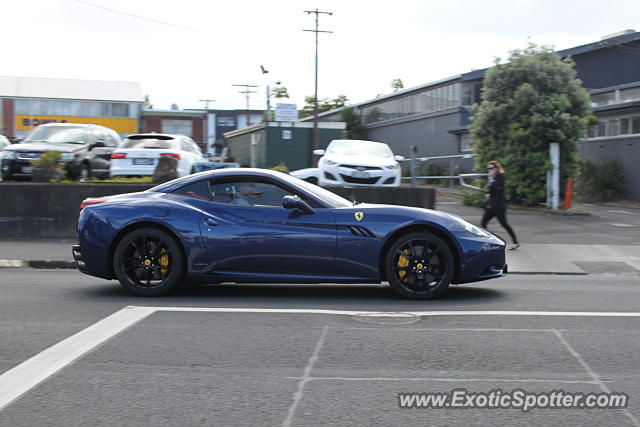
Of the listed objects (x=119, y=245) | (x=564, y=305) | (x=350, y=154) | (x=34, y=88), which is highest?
(x=34, y=88)

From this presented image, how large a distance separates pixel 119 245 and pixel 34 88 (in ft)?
188

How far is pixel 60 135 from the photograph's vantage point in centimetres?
1652

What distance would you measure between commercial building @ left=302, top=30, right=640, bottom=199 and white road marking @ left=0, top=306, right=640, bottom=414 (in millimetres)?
19057

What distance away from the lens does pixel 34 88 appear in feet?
193

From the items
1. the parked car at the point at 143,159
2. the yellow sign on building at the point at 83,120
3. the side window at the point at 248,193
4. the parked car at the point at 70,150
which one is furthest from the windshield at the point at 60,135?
the yellow sign on building at the point at 83,120

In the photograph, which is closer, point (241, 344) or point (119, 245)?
point (241, 344)

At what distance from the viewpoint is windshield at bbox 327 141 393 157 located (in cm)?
1741

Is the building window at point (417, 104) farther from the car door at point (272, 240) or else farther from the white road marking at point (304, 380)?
the white road marking at point (304, 380)

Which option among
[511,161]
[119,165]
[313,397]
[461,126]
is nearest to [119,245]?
[313,397]

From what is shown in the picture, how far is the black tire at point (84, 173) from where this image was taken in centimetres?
1558

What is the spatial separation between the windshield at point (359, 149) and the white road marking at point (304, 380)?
1198 cm

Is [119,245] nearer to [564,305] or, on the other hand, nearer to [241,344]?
[241,344]

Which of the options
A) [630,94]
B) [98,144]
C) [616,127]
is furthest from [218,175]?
[630,94]

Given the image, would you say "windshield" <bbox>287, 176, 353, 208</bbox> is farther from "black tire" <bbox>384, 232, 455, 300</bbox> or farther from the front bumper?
the front bumper
